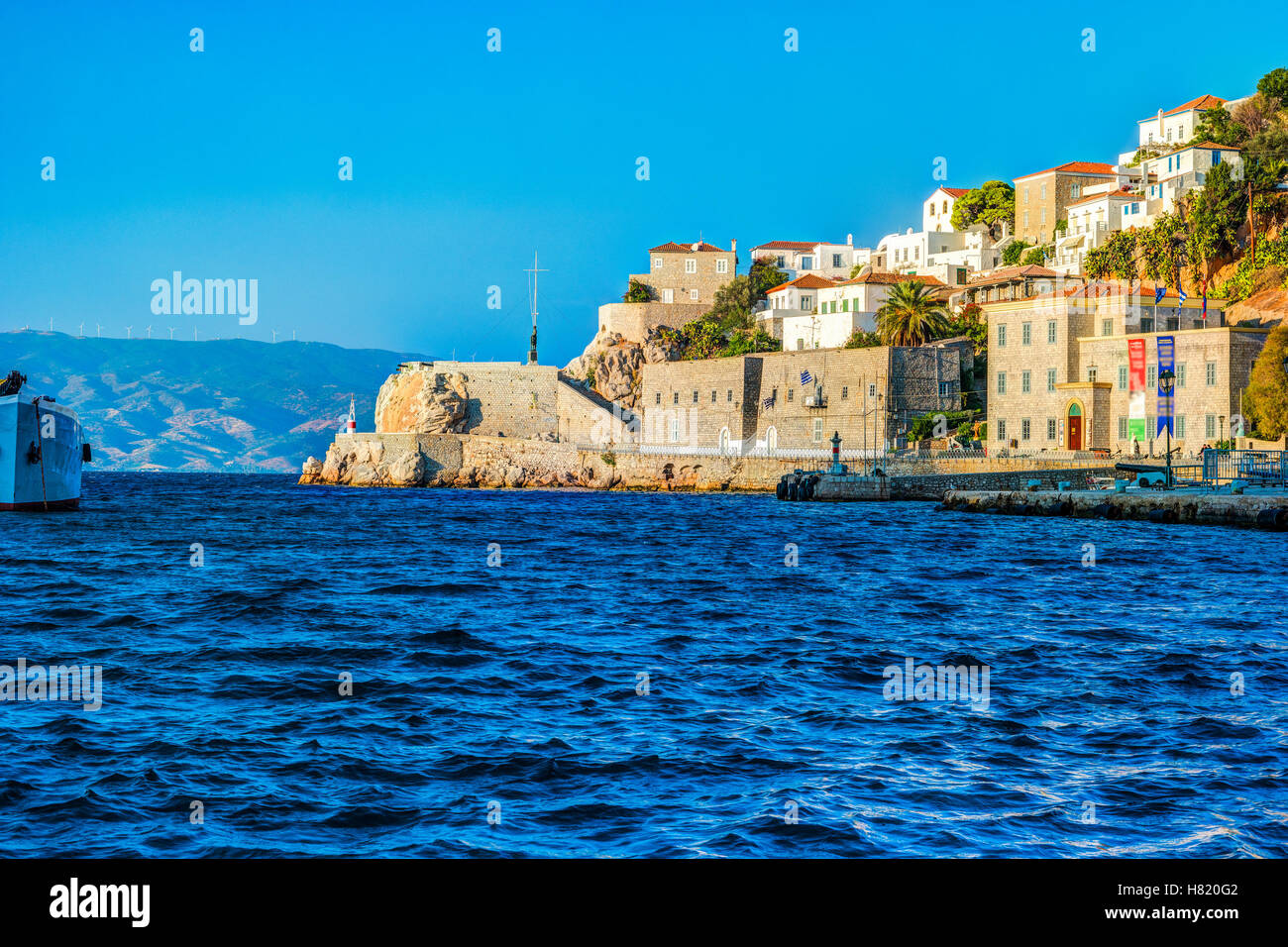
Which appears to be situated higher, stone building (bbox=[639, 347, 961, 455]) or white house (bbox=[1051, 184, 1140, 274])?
white house (bbox=[1051, 184, 1140, 274])

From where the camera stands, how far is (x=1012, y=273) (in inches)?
2677

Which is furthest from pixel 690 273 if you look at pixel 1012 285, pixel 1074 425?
pixel 1074 425

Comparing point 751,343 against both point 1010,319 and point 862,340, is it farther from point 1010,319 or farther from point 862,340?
point 1010,319

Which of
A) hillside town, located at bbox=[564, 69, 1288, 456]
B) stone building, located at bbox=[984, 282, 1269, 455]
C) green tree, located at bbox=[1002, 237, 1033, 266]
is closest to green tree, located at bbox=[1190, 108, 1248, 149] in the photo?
hillside town, located at bbox=[564, 69, 1288, 456]

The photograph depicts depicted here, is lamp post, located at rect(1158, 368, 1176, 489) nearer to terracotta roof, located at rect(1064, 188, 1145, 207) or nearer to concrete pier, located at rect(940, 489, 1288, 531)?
concrete pier, located at rect(940, 489, 1288, 531)

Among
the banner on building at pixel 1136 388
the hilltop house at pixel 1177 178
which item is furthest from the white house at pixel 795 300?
the banner on building at pixel 1136 388

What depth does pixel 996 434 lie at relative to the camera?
55.1 metres

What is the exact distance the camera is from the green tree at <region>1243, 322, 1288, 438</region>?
4188 cm

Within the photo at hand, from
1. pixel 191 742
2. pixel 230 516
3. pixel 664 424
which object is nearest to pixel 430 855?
pixel 191 742

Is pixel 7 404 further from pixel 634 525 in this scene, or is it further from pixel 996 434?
pixel 996 434

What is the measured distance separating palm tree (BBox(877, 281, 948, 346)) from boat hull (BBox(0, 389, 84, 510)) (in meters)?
40.1

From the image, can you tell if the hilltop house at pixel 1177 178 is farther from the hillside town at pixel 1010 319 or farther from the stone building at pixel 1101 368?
the stone building at pixel 1101 368

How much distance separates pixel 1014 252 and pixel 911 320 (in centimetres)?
2011

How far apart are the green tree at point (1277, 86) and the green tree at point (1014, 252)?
53.9 ft
